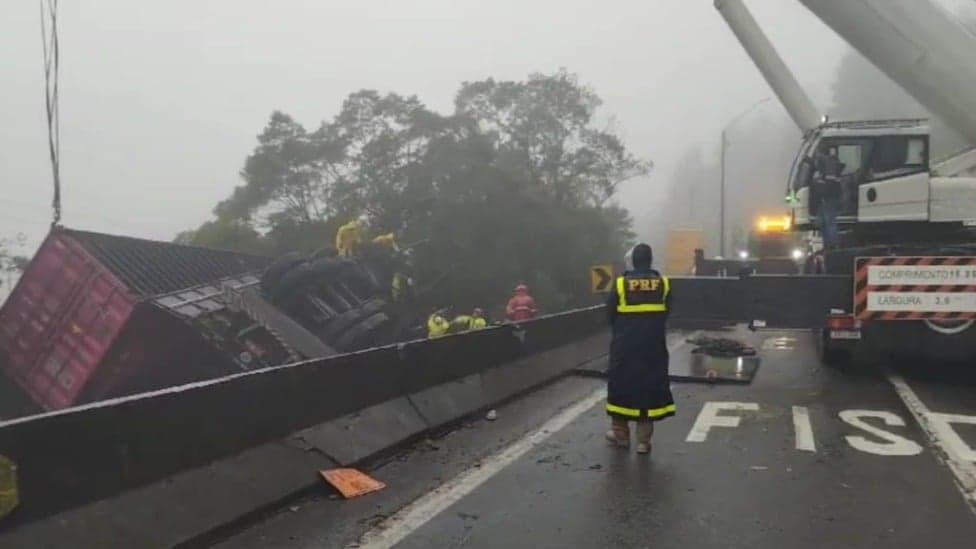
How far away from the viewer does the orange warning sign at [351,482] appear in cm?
591

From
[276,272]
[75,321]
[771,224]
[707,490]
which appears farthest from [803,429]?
[771,224]

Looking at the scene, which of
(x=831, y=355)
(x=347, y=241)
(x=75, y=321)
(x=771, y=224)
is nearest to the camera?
(x=831, y=355)

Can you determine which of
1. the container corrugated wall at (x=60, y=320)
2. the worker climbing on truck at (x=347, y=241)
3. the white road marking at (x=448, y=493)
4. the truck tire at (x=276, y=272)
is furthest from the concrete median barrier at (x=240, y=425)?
the worker climbing on truck at (x=347, y=241)

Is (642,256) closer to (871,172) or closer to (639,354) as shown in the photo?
(639,354)

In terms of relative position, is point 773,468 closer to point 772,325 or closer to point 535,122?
point 772,325

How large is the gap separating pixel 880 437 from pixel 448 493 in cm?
397

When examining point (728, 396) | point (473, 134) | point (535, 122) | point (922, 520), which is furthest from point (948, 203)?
point (535, 122)

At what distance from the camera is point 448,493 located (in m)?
5.95

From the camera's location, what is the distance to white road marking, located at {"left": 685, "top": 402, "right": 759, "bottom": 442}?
8047 millimetres

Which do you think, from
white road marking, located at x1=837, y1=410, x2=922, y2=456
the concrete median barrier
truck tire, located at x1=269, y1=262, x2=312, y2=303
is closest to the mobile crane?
white road marking, located at x1=837, y1=410, x2=922, y2=456

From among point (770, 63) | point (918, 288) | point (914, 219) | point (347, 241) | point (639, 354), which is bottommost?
point (639, 354)

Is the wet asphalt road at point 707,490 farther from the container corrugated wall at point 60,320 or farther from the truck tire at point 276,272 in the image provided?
the truck tire at point 276,272

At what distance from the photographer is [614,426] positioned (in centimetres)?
752

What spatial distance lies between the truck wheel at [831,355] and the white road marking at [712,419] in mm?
3531
